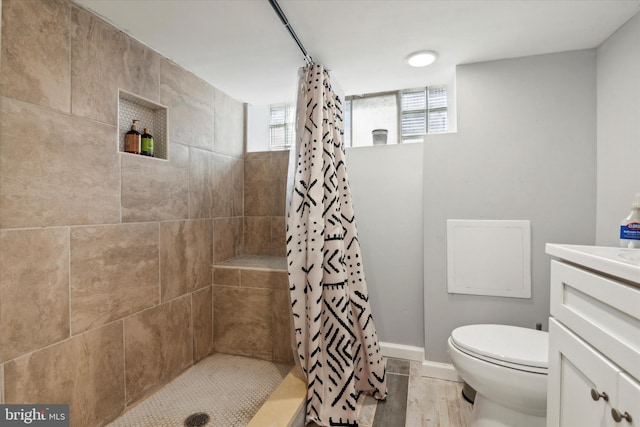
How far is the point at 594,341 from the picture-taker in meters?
0.84

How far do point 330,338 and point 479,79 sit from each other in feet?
5.88

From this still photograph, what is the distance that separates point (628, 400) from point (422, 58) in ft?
5.78

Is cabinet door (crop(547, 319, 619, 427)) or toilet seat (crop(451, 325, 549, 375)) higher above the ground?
cabinet door (crop(547, 319, 619, 427))

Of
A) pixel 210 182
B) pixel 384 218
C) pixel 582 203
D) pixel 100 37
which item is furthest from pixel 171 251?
pixel 582 203

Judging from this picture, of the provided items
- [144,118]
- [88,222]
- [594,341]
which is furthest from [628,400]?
[144,118]

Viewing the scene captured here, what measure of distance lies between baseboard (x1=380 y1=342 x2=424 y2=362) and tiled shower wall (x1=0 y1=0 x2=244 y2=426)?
4.29ft

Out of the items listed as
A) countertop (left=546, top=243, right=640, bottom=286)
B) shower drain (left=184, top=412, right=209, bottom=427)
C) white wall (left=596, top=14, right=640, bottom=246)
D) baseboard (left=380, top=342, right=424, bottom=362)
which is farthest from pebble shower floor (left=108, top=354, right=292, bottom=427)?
white wall (left=596, top=14, right=640, bottom=246)

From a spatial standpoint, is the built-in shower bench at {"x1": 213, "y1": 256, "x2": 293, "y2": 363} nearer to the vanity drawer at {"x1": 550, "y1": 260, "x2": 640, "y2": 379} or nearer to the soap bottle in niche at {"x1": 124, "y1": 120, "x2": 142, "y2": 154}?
the soap bottle in niche at {"x1": 124, "y1": 120, "x2": 142, "y2": 154}

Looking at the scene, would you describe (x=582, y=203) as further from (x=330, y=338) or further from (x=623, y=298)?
(x=330, y=338)

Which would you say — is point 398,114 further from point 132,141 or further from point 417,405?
point 417,405

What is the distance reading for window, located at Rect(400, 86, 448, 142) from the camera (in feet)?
7.67

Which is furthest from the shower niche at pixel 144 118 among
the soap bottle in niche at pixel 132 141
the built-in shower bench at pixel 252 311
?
the built-in shower bench at pixel 252 311

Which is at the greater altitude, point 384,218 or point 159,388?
point 384,218

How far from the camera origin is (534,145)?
1.79 metres
